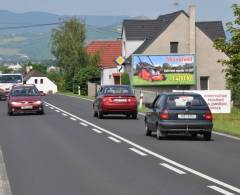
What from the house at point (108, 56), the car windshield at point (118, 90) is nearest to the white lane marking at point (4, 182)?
the car windshield at point (118, 90)

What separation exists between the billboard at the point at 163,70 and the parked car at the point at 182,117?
2124 inches

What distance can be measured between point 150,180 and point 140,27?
244 ft

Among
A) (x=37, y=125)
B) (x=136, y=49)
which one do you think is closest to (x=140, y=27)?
(x=136, y=49)

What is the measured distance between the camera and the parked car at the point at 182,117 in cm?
2152

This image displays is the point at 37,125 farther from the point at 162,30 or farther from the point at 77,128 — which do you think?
the point at 162,30

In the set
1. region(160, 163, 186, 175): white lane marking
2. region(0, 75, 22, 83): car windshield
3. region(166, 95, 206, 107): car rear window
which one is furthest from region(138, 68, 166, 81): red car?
region(160, 163, 186, 175): white lane marking

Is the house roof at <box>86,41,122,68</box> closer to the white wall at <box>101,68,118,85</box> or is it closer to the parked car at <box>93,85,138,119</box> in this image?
the white wall at <box>101,68,118,85</box>

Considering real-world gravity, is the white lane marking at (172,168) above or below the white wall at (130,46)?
below

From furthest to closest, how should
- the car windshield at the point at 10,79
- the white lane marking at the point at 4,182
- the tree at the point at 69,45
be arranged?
1. the tree at the point at 69,45
2. the car windshield at the point at 10,79
3. the white lane marking at the point at 4,182

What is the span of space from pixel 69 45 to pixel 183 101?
9501 centimetres

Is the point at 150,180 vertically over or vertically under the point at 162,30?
under

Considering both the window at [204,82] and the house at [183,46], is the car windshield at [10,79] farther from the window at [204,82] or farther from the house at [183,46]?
the window at [204,82]

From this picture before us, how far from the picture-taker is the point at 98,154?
1692cm

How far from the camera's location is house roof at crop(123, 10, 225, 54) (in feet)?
270
